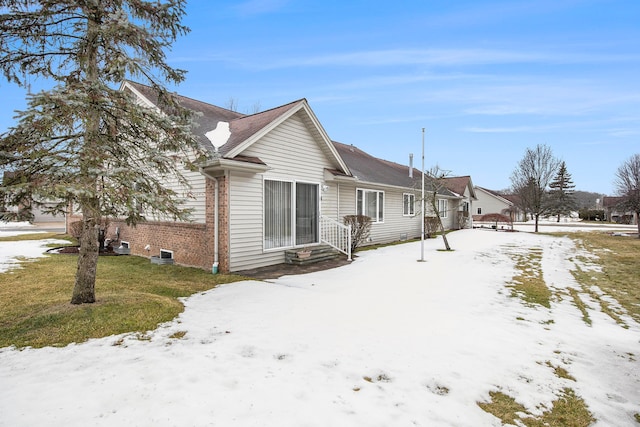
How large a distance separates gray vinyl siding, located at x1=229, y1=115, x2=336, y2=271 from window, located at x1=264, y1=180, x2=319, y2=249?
0.24 meters

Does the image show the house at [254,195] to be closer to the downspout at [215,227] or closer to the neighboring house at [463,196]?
the downspout at [215,227]

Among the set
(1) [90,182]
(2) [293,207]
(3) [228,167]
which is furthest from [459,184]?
(1) [90,182]

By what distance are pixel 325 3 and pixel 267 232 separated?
10365 mm

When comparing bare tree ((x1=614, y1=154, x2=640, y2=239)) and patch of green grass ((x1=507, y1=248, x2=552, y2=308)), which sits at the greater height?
bare tree ((x1=614, y1=154, x2=640, y2=239))

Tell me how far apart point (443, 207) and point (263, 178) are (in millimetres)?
19108

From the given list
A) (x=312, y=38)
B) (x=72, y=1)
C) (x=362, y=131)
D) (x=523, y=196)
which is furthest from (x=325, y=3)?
(x=523, y=196)

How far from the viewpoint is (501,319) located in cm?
529

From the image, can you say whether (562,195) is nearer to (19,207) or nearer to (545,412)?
(545,412)

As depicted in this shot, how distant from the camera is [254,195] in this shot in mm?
9125

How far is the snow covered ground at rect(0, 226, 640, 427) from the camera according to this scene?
2.65 m

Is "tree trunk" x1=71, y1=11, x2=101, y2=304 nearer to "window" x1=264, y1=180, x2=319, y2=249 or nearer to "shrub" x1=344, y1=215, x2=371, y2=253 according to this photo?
"window" x1=264, y1=180, x2=319, y2=249

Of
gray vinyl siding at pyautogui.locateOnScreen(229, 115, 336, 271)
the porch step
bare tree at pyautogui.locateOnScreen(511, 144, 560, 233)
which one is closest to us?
gray vinyl siding at pyautogui.locateOnScreen(229, 115, 336, 271)

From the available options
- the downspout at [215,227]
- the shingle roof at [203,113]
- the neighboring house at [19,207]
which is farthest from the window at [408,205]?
the neighboring house at [19,207]

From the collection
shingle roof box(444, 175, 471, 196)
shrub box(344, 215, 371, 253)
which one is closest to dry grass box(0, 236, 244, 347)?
shrub box(344, 215, 371, 253)
